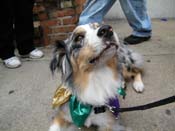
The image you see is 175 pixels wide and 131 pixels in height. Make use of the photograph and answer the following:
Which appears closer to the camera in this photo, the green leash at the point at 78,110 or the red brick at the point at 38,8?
the green leash at the point at 78,110

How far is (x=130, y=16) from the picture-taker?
4.11 m

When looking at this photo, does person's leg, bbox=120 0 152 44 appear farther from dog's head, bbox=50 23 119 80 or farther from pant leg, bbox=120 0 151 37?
dog's head, bbox=50 23 119 80

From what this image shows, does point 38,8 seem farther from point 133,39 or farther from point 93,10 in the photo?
point 133,39

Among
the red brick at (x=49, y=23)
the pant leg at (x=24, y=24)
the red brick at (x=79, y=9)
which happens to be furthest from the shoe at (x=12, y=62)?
the red brick at (x=79, y=9)

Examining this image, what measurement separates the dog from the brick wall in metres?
1.91

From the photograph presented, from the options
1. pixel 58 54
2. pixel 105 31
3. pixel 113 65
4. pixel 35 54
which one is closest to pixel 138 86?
pixel 113 65

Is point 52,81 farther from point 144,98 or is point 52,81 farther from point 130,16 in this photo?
point 130,16

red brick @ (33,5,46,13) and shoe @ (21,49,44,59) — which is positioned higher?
red brick @ (33,5,46,13)

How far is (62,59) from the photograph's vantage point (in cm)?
238

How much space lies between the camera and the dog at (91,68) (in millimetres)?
2097

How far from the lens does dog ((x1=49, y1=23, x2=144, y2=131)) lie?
2.10 m

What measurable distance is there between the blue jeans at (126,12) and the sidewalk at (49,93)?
0.31 meters

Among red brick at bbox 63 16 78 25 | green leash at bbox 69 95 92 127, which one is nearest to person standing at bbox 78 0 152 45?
red brick at bbox 63 16 78 25

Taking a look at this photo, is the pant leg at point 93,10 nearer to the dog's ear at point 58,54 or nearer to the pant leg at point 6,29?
the pant leg at point 6,29
